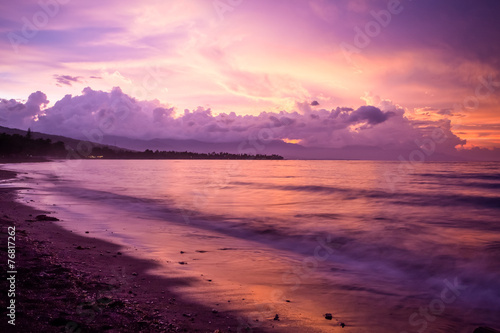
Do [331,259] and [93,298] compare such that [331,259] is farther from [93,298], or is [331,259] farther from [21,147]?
[21,147]

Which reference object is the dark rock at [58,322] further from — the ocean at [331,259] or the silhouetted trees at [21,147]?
the silhouetted trees at [21,147]

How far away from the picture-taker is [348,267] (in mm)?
11383

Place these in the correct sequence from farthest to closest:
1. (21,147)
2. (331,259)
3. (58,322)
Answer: (21,147)
(331,259)
(58,322)

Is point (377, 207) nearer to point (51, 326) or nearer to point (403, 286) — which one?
point (403, 286)

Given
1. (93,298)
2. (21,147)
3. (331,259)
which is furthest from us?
(21,147)

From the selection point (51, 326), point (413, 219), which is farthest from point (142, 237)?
point (413, 219)

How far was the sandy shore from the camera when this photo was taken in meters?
5.04

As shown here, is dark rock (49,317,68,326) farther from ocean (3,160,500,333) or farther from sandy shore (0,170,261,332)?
ocean (3,160,500,333)

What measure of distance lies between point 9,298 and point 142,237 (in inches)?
341

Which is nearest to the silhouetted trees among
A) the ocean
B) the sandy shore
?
the ocean

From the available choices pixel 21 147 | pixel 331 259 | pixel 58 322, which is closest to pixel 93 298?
pixel 58 322

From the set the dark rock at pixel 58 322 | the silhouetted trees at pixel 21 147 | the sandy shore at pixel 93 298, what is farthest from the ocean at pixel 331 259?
the silhouetted trees at pixel 21 147

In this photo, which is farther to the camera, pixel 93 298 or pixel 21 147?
pixel 21 147

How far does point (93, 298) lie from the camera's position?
611cm
